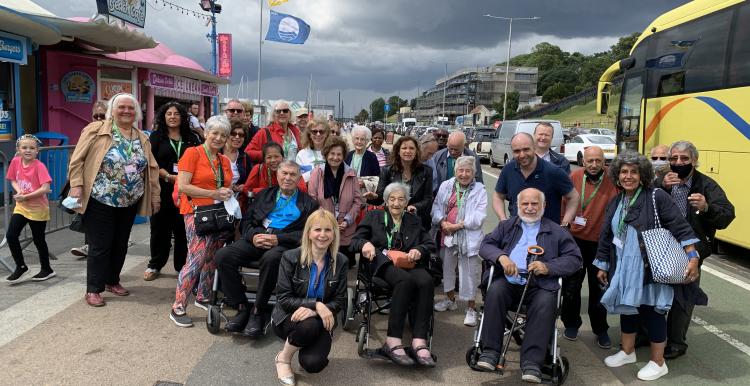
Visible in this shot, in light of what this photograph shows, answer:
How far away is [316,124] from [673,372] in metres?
3.92

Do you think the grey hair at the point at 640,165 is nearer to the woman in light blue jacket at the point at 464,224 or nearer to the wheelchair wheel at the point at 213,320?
the woman in light blue jacket at the point at 464,224

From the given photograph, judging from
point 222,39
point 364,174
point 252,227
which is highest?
point 222,39

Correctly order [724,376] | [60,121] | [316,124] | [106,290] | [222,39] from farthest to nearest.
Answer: [222,39] → [60,121] → [316,124] → [106,290] → [724,376]

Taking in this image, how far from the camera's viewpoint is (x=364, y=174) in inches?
226

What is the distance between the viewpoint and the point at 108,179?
454 centimetres

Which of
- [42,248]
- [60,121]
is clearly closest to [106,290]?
[42,248]

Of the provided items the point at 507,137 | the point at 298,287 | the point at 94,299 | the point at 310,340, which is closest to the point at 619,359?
the point at 310,340

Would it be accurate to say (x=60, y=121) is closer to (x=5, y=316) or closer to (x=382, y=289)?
(x=5, y=316)

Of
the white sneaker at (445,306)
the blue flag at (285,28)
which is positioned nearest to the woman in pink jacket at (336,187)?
the white sneaker at (445,306)

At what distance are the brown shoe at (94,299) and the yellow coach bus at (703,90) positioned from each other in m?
7.39

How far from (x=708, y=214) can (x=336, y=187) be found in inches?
125

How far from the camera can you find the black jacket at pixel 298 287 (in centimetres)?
351

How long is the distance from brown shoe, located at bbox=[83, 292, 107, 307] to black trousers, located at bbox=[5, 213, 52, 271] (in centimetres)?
97

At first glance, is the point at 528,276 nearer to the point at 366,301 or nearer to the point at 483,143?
the point at 366,301
